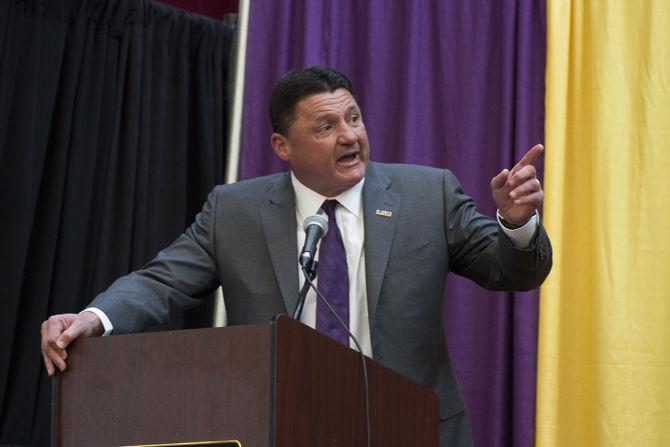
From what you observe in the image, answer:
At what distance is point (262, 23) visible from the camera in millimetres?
4484

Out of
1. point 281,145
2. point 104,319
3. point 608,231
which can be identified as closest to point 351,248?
point 281,145

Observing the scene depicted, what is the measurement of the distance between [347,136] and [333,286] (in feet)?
1.57

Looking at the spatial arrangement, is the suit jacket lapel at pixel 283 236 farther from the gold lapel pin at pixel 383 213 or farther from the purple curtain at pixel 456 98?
the purple curtain at pixel 456 98

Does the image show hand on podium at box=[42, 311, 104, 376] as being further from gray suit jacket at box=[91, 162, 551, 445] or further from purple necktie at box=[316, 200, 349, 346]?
purple necktie at box=[316, 200, 349, 346]

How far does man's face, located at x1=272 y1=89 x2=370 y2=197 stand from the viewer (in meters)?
3.17

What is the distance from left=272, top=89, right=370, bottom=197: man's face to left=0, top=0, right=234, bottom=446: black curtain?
1.09 m

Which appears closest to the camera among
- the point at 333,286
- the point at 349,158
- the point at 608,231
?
the point at 333,286

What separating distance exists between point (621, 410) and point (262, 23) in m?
2.00

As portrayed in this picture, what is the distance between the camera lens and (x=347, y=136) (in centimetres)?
319

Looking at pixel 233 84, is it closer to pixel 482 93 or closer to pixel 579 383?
pixel 482 93

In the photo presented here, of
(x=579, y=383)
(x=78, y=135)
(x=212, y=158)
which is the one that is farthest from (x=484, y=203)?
(x=78, y=135)

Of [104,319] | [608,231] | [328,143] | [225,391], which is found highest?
[328,143]

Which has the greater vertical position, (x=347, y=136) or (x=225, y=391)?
(x=347, y=136)

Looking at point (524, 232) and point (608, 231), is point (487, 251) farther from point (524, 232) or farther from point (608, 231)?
point (608, 231)
